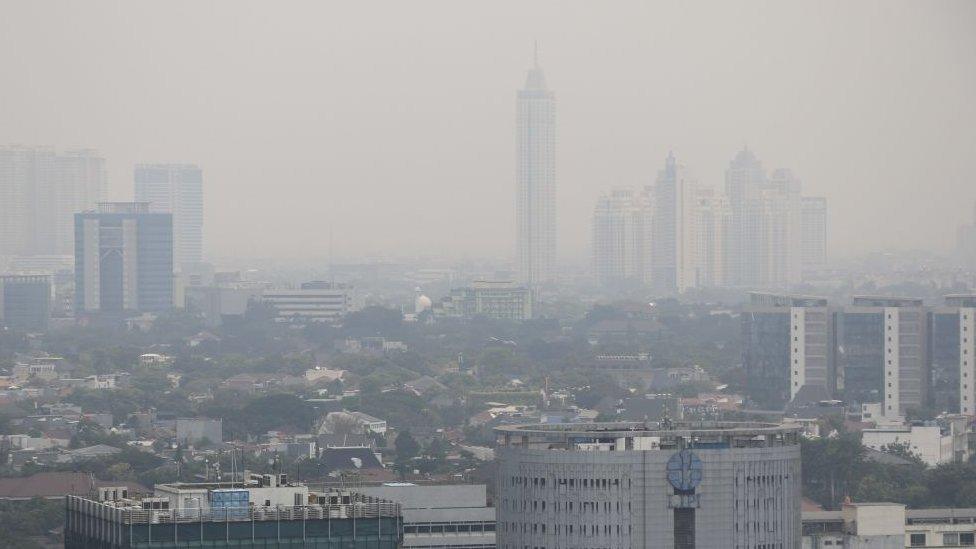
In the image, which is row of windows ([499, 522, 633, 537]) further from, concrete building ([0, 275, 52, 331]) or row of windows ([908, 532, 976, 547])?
concrete building ([0, 275, 52, 331])

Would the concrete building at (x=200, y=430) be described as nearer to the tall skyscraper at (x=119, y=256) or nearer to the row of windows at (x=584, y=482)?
the row of windows at (x=584, y=482)

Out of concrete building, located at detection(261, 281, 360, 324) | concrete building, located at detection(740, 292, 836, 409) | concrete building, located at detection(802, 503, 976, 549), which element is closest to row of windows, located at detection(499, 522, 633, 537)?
concrete building, located at detection(802, 503, 976, 549)

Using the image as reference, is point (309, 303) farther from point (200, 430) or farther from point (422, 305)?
point (200, 430)

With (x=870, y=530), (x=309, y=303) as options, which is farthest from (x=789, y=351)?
(x=309, y=303)

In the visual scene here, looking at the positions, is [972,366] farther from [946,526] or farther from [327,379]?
[946,526]

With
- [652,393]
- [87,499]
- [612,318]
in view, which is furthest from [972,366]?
[87,499]

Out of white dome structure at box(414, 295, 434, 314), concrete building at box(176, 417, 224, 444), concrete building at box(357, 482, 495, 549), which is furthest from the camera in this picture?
white dome structure at box(414, 295, 434, 314)
